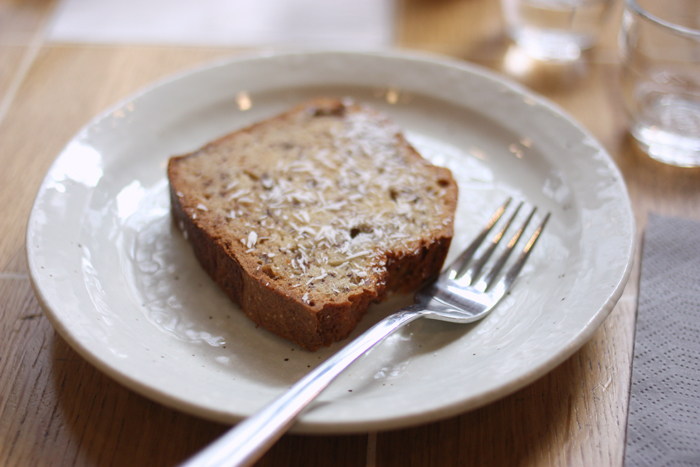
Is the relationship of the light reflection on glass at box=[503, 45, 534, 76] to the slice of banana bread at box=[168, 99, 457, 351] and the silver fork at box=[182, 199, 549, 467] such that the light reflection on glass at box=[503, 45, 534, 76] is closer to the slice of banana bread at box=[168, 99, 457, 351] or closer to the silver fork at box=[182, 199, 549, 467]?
the slice of banana bread at box=[168, 99, 457, 351]

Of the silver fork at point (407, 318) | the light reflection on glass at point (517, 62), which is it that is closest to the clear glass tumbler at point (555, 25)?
the light reflection on glass at point (517, 62)

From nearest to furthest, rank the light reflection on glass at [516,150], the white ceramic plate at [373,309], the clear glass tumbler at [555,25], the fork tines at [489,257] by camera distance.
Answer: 1. the white ceramic plate at [373,309]
2. the fork tines at [489,257]
3. the light reflection on glass at [516,150]
4. the clear glass tumbler at [555,25]

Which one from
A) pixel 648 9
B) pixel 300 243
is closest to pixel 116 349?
pixel 300 243

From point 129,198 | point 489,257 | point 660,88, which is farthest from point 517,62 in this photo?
point 129,198

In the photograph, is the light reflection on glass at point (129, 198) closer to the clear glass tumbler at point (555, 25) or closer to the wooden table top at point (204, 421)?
the wooden table top at point (204, 421)

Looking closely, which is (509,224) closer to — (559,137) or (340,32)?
(559,137)

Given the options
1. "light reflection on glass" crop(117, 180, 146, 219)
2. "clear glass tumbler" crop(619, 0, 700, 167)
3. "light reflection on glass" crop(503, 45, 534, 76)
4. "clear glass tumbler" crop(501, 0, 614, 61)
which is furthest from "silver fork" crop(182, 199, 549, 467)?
"clear glass tumbler" crop(501, 0, 614, 61)
